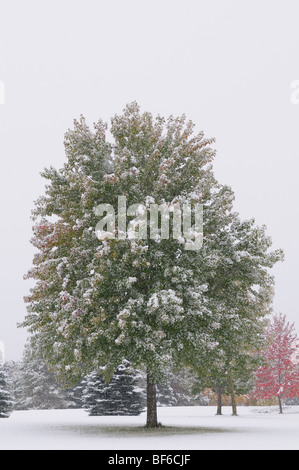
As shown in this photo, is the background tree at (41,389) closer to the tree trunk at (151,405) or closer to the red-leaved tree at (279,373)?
the red-leaved tree at (279,373)

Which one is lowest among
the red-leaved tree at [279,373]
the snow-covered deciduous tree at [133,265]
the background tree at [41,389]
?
the background tree at [41,389]

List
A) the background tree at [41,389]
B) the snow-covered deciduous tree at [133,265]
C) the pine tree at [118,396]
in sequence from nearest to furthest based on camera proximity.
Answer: the snow-covered deciduous tree at [133,265], the pine tree at [118,396], the background tree at [41,389]

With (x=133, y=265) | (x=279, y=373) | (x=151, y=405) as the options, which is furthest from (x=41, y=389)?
(x=133, y=265)

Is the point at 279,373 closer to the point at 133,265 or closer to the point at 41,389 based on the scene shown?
the point at 133,265

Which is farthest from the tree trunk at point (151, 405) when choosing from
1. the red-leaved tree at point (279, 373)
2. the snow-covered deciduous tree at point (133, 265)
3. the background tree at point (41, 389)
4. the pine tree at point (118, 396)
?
the background tree at point (41, 389)

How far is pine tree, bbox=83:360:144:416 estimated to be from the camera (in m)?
30.2

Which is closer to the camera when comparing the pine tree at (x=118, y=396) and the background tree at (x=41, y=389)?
the pine tree at (x=118, y=396)

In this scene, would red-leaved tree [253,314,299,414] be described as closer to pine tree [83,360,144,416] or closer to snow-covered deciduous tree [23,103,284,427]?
pine tree [83,360,144,416]

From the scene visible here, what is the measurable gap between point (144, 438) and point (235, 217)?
8708 mm

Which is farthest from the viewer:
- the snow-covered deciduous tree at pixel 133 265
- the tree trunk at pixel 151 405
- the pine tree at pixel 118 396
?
the pine tree at pixel 118 396

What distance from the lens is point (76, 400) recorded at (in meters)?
50.5

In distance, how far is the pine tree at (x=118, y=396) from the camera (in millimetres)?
30172

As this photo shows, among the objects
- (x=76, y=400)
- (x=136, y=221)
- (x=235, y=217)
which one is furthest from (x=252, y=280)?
(x=76, y=400)

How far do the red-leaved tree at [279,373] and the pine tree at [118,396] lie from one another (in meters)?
9.02
